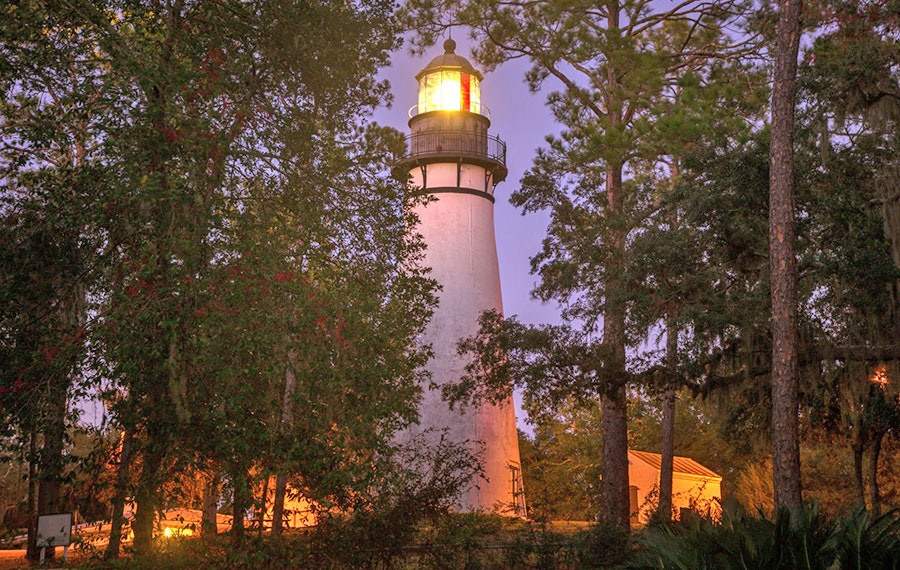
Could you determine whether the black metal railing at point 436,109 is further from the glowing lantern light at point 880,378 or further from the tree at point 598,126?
the glowing lantern light at point 880,378

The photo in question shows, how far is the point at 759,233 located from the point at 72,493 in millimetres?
12739

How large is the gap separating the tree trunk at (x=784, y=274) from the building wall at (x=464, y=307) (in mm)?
14062

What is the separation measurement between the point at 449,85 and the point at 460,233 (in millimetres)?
5699

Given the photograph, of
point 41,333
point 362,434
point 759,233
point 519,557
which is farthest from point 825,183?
point 41,333

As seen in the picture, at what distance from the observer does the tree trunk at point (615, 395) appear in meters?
16.9

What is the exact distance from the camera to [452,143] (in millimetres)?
29078

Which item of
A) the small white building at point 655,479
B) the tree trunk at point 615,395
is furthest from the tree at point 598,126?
the small white building at point 655,479

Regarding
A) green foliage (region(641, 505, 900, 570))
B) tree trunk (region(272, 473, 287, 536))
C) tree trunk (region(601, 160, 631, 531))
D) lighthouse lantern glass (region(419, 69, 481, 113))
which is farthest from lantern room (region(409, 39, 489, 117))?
green foliage (region(641, 505, 900, 570))

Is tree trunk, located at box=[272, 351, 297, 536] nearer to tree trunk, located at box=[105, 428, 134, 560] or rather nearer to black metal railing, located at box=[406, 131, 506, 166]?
tree trunk, located at box=[105, 428, 134, 560]

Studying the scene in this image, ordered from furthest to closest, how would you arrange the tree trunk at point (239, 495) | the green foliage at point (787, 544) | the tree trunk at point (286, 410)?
1. the tree trunk at point (286, 410)
2. the tree trunk at point (239, 495)
3. the green foliage at point (787, 544)

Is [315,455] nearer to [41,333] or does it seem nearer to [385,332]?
[385,332]

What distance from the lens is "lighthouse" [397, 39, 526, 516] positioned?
2692cm

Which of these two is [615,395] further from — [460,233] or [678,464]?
[678,464]

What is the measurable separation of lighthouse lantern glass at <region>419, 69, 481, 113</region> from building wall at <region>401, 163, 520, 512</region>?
7.47 feet
